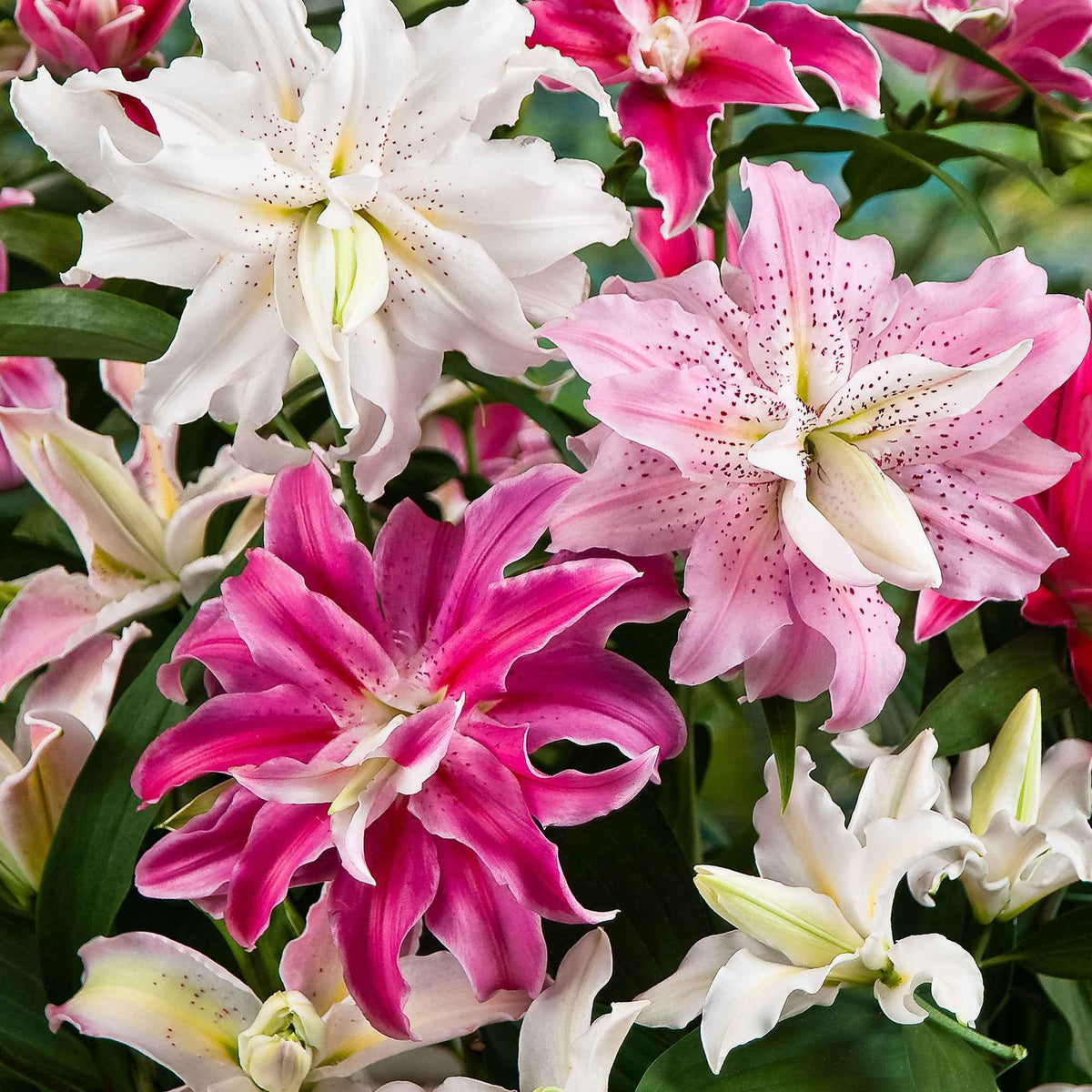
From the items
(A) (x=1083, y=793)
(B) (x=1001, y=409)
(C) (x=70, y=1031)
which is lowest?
(C) (x=70, y=1031)

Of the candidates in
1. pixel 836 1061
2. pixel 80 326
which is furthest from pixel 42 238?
pixel 836 1061

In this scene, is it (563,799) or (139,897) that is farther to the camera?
(139,897)

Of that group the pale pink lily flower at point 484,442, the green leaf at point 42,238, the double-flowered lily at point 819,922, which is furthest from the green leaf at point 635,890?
the green leaf at point 42,238

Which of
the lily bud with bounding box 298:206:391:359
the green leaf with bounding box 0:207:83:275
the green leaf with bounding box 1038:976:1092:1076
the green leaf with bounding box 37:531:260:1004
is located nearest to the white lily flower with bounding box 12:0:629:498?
the lily bud with bounding box 298:206:391:359

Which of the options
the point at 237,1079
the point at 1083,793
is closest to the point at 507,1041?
the point at 237,1079

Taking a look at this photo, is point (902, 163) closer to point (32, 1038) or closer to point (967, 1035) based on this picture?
point (967, 1035)

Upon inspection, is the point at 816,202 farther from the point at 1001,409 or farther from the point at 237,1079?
the point at 237,1079

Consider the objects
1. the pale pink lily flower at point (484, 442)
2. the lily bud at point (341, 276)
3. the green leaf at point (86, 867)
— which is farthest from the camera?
the pale pink lily flower at point (484, 442)

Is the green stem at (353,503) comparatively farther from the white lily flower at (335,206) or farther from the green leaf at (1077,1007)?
the green leaf at (1077,1007)
